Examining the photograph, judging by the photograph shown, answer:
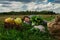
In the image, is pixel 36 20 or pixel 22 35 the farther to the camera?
pixel 36 20

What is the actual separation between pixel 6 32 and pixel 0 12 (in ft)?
5.83

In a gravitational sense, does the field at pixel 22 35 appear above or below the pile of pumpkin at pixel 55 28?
below

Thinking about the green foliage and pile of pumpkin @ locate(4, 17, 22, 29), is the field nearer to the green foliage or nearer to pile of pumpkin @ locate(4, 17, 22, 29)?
pile of pumpkin @ locate(4, 17, 22, 29)

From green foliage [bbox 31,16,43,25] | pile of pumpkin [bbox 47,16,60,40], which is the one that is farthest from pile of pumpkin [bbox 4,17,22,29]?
pile of pumpkin [bbox 47,16,60,40]

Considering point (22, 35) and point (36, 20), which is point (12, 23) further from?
point (22, 35)

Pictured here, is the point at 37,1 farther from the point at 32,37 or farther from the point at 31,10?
the point at 32,37

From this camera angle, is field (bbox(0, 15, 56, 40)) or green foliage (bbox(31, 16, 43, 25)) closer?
field (bbox(0, 15, 56, 40))

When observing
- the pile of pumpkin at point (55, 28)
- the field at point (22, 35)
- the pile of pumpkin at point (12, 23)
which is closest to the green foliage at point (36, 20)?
the pile of pumpkin at point (12, 23)

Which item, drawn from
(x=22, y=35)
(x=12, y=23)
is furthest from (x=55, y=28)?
(x=12, y=23)

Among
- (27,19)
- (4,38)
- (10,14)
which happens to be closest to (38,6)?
(10,14)

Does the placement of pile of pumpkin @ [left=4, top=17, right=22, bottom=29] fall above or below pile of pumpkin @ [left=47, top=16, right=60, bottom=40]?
below

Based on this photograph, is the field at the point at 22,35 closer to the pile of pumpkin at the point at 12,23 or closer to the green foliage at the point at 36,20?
the pile of pumpkin at the point at 12,23

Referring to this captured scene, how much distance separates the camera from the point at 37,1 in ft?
17.4

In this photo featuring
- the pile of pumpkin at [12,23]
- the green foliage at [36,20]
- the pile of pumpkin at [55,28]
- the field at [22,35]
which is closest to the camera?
the field at [22,35]
